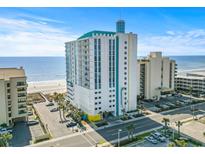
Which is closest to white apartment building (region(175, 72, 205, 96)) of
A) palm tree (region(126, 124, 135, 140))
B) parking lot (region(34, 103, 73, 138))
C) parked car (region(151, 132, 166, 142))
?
parked car (region(151, 132, 166, 142))

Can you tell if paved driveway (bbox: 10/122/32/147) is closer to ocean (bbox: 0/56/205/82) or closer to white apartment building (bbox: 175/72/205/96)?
white apartment building (bbox: 175/72/205/96)

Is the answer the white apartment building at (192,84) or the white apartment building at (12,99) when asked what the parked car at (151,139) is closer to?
the white apartment building at (12,99)

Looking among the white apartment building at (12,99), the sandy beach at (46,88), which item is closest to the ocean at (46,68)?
the sandy beach at (46,88)

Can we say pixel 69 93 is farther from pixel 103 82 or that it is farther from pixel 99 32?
pixel 99 32

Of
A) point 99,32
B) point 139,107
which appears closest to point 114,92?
point 139,107

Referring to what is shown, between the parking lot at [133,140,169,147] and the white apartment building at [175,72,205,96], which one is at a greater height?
the white apartment building at [175,72,205,96]

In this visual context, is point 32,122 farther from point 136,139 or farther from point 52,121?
point 136,139

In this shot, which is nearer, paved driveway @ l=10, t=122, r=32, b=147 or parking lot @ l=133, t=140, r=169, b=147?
parking lot @ l=133, t=140, r=169, b=147
